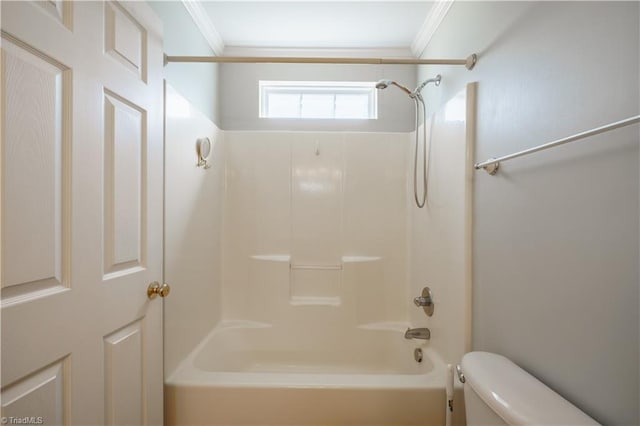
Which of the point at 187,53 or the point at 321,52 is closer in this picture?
the point at 187,53

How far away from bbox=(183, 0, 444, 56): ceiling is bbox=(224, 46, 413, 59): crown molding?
19 mm

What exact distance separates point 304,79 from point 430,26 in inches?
38.0

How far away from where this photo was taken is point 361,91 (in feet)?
8.30

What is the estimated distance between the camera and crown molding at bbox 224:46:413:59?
2387mm

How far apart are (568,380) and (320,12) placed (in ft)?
7.04

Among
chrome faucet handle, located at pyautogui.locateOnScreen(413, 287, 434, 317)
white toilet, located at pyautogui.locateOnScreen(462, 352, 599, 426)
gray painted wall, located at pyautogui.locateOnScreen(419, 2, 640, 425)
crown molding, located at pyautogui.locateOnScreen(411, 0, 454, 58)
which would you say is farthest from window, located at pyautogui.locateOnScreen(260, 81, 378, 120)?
white toilet, located at pyautogui.locateOnScreen(462, 352, 599, 426)

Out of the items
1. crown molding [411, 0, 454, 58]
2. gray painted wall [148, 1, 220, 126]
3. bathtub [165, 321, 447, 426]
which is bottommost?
bathtub [165, 321, 447, 426]

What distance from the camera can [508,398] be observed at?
2.63ft

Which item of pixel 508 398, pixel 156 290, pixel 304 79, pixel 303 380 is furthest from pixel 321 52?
pixel 508 398

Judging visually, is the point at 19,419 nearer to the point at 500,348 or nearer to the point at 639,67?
the point at 500,348

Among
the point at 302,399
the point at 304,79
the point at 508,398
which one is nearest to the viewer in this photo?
the point at 508,398

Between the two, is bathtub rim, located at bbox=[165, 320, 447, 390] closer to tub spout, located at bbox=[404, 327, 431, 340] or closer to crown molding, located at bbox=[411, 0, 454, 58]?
tub spout, located at bbox=[404, 327, 431, 340]

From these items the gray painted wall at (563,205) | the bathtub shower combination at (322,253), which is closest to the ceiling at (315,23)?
the bathtub shower combination at (322,253)

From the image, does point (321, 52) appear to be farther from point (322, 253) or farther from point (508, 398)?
point (508, 398)
